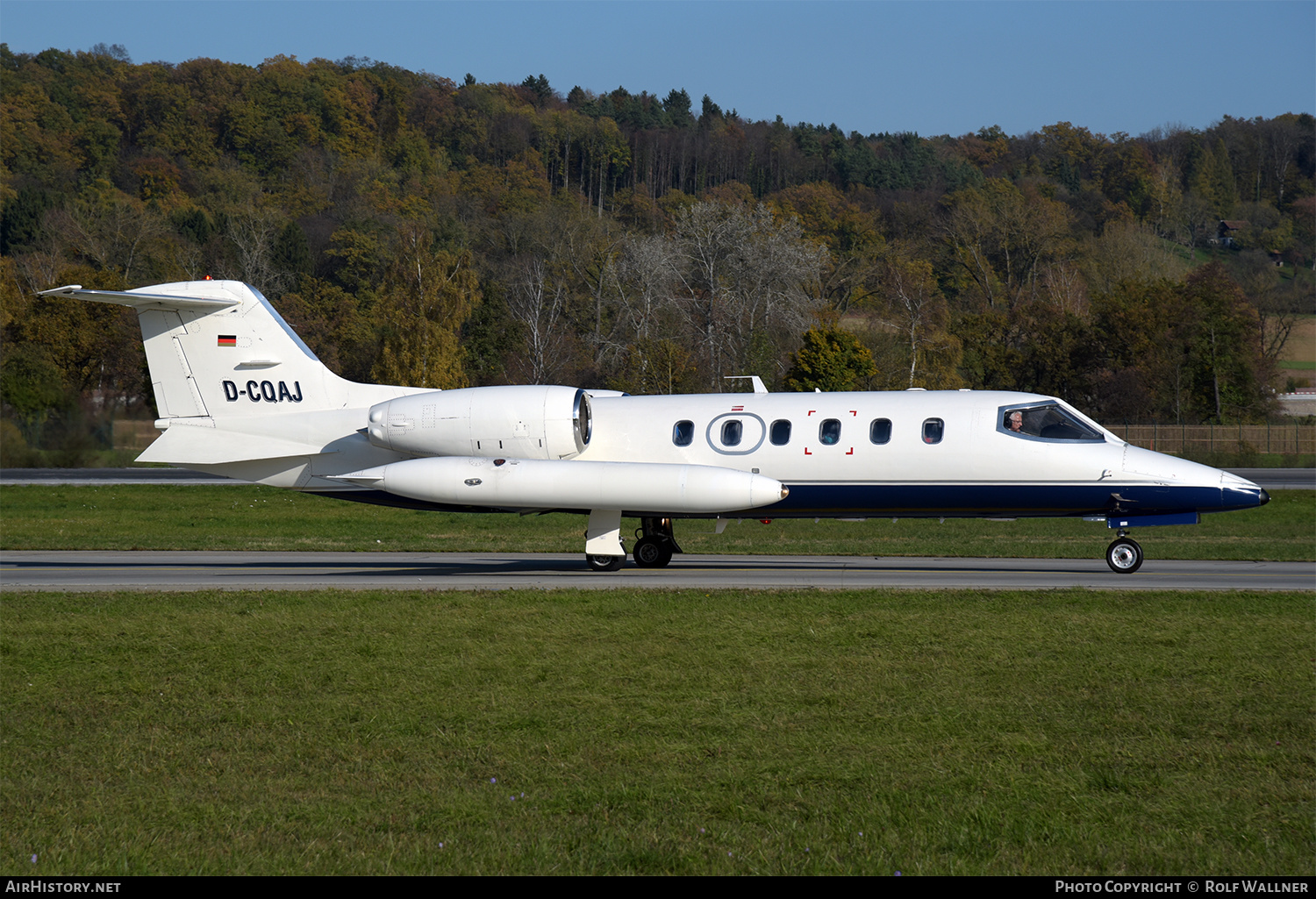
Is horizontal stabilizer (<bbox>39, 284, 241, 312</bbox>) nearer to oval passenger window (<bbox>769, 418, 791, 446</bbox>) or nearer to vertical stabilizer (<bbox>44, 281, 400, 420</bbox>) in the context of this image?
vertical stabilizer (<bbox>44, 281, 400, 420</bbox>)

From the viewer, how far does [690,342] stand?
75750 millimetres

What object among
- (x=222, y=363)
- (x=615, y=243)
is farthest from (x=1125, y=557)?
(x=615, y=243)

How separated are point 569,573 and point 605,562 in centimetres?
66

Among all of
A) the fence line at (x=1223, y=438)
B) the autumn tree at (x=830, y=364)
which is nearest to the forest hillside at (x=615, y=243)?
the autumn tree at (x=830, y=364)

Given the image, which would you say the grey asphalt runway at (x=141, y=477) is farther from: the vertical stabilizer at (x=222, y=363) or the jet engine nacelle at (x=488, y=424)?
the jet engine nacelle at (x=488, y=424)

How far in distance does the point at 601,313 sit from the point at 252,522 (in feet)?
182

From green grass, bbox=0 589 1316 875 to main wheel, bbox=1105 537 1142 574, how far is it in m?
5.44

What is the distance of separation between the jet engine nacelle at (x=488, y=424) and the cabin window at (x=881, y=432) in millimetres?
5062

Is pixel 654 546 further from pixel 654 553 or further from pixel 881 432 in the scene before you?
pixel 881 432

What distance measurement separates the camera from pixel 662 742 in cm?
919

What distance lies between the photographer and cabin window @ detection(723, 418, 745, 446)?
2150 cm

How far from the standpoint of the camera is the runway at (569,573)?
63.0ft

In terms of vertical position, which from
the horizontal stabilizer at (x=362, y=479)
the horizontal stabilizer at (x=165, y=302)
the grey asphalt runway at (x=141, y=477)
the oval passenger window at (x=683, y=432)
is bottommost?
the grey asphalt runway at (x=141, y=477)

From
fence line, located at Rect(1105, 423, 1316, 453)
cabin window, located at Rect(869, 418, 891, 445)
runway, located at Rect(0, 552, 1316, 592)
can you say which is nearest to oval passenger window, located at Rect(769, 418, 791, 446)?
cabin window, located at Rect(869, 418, 891, 445)
